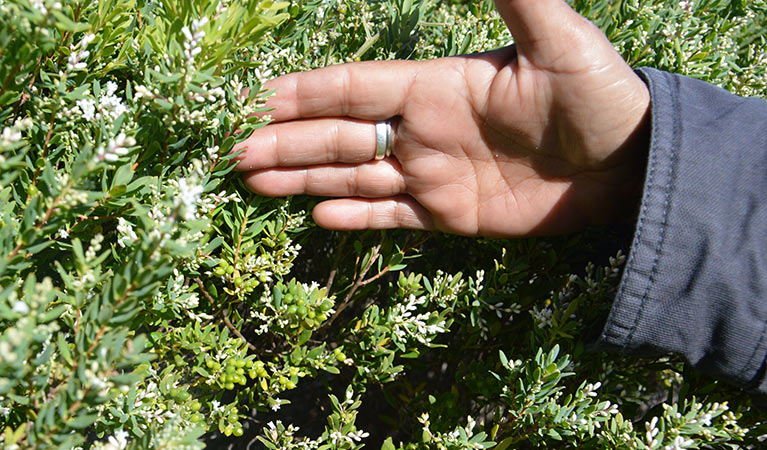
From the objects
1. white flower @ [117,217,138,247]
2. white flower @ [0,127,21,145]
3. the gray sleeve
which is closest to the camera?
white flower @ [0,127,21,145]

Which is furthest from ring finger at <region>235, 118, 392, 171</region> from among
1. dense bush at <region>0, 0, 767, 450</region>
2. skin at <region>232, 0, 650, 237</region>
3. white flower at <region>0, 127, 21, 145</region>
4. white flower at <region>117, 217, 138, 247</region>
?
white flower at <region>0, 127, 21, 145</region>

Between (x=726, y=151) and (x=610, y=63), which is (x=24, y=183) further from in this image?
(x=726, y=151)

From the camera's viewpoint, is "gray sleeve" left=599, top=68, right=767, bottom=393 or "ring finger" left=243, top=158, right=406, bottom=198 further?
"ring finger" left=243, top=158, right=406, bottom=198

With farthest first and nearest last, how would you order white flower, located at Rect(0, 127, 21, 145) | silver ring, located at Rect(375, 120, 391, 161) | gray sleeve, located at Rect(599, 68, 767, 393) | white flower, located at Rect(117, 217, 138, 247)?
silver ring, located at Rect(375, 120, 391, 161) < gray sleeve, located at Rect(599, 68, 767, 393) < white flower, located at Rect(117, 217, 138, 247) < white flower, located at Rect(0, 127, 21, 145)

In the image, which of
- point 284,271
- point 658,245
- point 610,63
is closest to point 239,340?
point 284,271

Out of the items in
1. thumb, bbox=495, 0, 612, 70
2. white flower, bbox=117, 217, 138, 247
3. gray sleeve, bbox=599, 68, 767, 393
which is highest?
thumb, bbox=495, 0, 612, 70

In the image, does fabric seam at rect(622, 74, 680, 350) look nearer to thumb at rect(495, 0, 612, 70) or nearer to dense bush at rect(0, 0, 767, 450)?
dense bush at rect(0, 0, 767, 450)

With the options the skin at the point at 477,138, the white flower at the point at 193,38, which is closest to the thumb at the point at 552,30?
the skin at the point at 477,138
